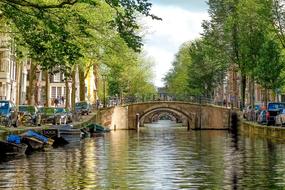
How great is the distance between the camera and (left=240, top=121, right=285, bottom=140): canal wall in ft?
143

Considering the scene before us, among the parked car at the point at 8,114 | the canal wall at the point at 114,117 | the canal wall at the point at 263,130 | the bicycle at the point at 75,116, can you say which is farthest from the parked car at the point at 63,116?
the canal wall at the point at 114,117

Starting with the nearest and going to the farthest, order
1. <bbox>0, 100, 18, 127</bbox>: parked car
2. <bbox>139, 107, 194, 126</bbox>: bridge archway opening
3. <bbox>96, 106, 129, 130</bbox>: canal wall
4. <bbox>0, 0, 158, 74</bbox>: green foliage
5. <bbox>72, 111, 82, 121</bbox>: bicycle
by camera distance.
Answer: <bbox>0, 0, 158, 74</bbox>: green foliage, <bbox>0, 100, 18, 127</bbox>: parked car, <bbox>72, 111, 82, 121</bbox>: bicycle, <bbox>96, 106, 129, 130</bbox>: canal wall, <bbox>139, 107, 194, 126</bbox>: bridge archway opening

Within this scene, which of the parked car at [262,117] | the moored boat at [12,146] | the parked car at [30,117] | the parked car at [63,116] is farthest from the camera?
the parked car at [262,117]

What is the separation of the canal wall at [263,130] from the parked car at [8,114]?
59.2 feet

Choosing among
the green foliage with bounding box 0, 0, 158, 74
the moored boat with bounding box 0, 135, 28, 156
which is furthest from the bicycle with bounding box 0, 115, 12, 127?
the green foliage with bounding box 0, 0, 158, 74

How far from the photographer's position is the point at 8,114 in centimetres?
4194

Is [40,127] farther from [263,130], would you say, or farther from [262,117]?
[262,117]

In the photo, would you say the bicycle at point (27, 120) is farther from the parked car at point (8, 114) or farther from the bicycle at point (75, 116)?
the bicycle at point (75, 116)

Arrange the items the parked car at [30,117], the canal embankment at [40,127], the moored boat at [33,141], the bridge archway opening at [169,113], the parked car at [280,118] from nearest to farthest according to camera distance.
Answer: the canal embankment at [40,127] < the moored boat at [33,141] < the parked car at [30,117] < the parked car at [280,118] < the bridge archway opening at [169,113]

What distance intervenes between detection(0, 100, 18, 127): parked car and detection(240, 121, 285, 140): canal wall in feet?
59.2

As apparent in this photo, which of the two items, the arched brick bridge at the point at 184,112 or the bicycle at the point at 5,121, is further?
the arched brick bridge at the point at 184,112

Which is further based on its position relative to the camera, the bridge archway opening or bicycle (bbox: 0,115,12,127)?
the bridge archway opening

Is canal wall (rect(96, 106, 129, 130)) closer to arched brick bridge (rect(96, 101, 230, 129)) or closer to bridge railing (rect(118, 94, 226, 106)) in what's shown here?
arched brick bridge (rect(96, 101, 230, 129))

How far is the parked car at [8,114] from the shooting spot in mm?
38969
